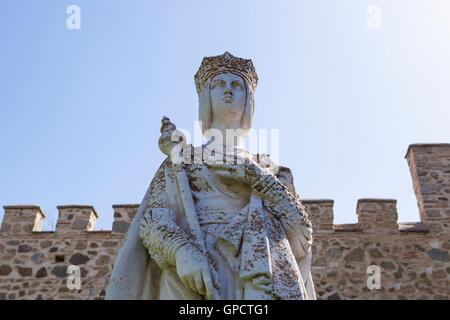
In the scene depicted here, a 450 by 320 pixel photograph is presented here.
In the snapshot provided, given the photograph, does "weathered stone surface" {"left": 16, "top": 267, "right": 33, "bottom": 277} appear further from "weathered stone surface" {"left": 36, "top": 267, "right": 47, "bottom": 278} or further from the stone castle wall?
"weathered stone surface" {"left": 36, "top": 267, "right": 47, "bottom": 278}

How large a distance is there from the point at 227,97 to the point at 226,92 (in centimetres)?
4

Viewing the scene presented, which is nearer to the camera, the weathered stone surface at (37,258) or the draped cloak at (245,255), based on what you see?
the draped cloak at (245,255)

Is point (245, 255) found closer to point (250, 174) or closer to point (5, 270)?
point (250, 174)

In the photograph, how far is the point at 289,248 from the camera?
2.49 m

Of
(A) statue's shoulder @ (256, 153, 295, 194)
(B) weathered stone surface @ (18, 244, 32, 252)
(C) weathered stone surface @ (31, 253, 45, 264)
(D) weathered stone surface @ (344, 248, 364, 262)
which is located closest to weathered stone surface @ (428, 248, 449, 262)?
(D) weathered stone surface @ (344, 248, 364, 262)

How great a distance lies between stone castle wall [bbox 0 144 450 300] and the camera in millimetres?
8188

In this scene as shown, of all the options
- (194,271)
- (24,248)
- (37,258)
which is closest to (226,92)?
(194,271)

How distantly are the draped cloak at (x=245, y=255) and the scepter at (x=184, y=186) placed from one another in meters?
0.05

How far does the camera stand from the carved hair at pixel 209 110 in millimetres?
3324

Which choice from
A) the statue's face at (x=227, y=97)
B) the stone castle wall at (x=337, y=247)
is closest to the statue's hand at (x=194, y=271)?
the statue's face at (x=227, y=97)

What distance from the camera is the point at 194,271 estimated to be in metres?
2.22

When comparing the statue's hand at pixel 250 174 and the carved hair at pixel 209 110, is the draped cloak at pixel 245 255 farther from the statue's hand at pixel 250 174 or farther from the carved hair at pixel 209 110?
the carved hair at pixel 209 110

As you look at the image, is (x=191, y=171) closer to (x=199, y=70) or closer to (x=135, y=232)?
(x=135, y=232)

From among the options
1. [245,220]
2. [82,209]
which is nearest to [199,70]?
[245,220]
